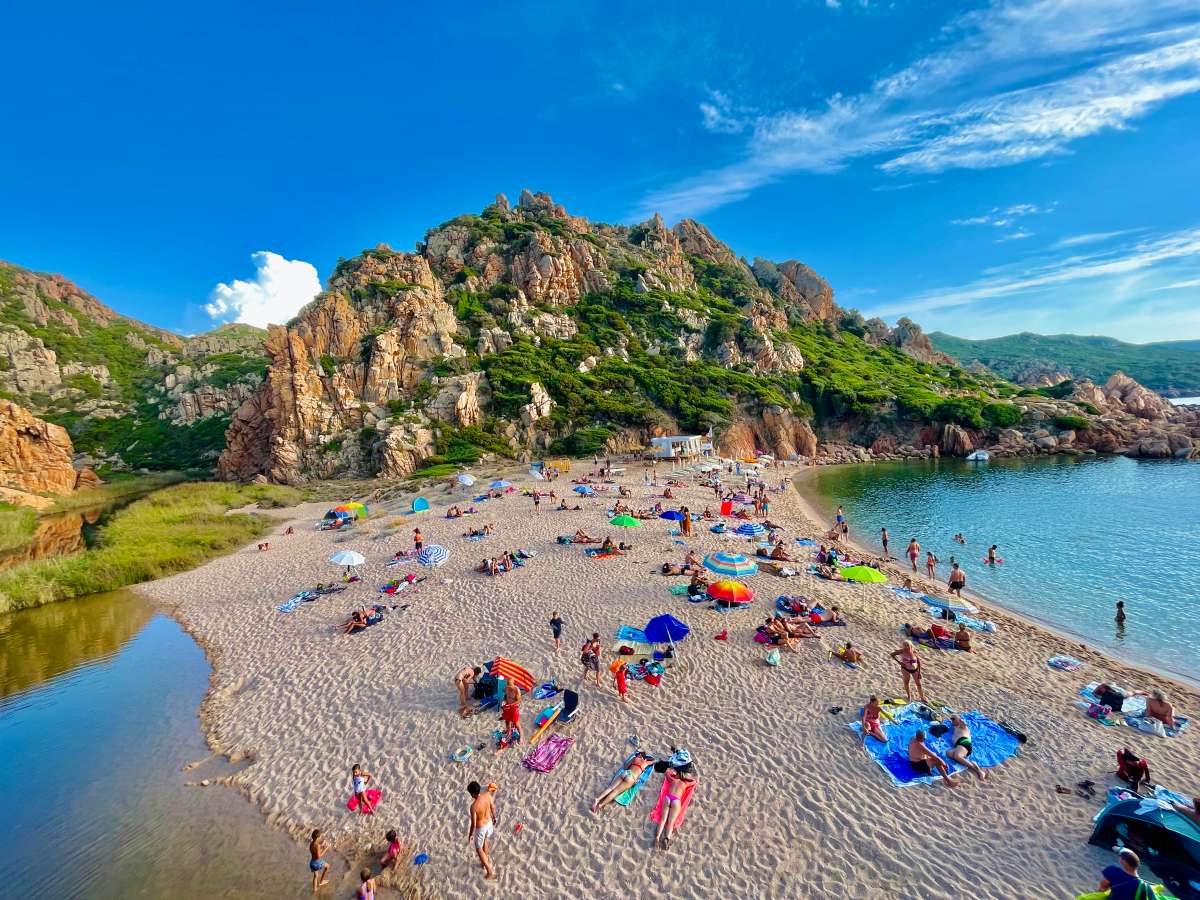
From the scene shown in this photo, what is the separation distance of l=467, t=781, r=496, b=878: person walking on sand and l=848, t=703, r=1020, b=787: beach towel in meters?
6.37

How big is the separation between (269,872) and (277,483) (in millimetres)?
49483

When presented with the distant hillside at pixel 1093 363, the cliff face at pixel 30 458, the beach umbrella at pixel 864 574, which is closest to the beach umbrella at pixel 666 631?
the beach umbrella at pixel 864 574

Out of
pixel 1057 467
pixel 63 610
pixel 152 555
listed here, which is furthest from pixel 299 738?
pixel 1057 467

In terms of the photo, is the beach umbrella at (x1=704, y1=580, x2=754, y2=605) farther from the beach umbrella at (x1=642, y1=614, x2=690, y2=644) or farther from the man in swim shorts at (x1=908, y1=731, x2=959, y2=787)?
the man in swim shorts at (x1=908, y1=731, x2=959, y2=787)

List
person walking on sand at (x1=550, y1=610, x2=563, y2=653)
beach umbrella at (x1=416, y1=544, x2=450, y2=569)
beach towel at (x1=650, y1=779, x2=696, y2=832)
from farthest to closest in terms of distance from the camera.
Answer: beach umbrella at (x1=416, y1=544, x2=450, y2=569)
person walking on sand at (x1=550, y1=610, x2=563, y2=653)
beach towel at (x1=650, y1=779, x2=696, y2=832)

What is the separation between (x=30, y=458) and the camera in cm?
4544

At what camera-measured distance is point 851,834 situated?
6945mm

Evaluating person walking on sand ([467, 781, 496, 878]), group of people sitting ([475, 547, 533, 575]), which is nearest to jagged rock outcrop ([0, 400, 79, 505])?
group of people sitting ([475, 547, 533, 575])

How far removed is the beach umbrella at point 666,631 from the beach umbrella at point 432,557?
10.6 metres

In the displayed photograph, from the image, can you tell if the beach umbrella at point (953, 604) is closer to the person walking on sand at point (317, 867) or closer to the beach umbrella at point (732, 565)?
the beach umbrella at point (732, 565)

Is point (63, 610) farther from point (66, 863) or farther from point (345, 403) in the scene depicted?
point (345, 403)

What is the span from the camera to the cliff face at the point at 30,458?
43375 mm

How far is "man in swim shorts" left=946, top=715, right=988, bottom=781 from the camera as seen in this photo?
7945mm

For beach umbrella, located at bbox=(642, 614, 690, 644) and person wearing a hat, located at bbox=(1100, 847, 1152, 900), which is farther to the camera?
beach umbrella, located at bbox=(642, 614, 690, 644)
